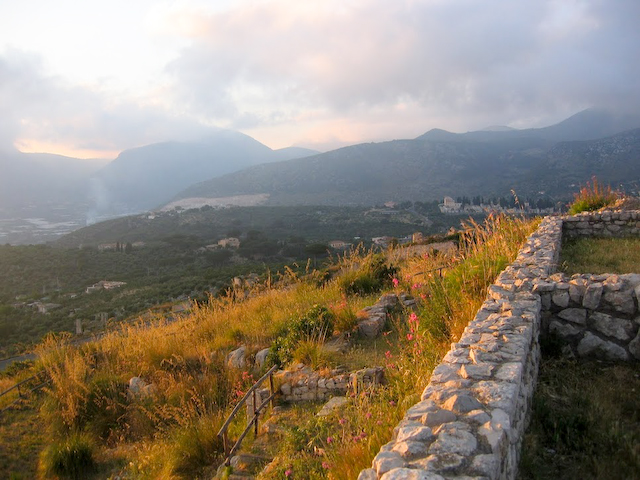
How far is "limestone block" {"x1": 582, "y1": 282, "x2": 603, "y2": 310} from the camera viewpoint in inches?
163

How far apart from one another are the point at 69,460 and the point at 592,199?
16.0 metres

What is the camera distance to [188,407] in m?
5.52

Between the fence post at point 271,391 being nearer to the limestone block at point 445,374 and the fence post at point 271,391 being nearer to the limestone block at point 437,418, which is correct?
the limestone block at point 445,374

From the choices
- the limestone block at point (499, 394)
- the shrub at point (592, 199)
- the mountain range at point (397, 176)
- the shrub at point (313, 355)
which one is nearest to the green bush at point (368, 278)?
the shrub at point (313, 355)

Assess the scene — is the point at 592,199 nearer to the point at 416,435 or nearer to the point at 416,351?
the point at 416,351

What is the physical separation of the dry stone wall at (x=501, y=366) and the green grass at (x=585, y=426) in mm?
135

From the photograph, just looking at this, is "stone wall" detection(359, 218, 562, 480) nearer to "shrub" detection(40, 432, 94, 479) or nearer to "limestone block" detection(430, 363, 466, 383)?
"limestone block" detection(430, 363, 466, 383)

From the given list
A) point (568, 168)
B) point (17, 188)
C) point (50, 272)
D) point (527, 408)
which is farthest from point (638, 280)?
point (17, 188)

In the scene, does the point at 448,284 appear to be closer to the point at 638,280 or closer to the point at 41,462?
the point at 638,280

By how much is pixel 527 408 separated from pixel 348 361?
2.71m

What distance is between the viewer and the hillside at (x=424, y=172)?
10556cm

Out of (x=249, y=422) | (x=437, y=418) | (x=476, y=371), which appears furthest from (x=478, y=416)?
(x=249, y=422)

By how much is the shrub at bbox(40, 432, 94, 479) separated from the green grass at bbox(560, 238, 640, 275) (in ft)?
25.8

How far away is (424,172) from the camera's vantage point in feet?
465
